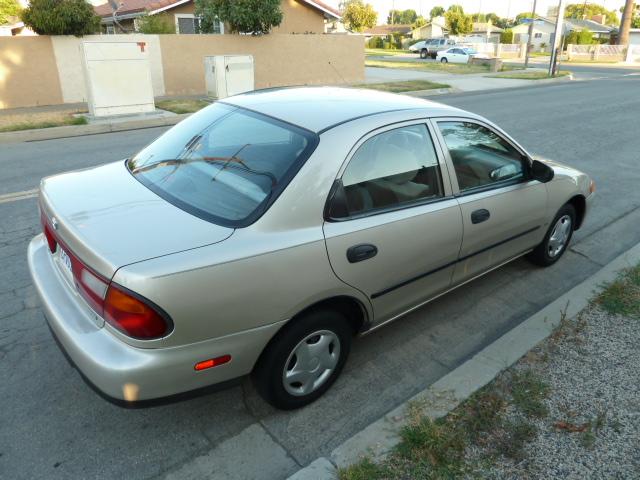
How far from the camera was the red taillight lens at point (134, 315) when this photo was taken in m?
2.23

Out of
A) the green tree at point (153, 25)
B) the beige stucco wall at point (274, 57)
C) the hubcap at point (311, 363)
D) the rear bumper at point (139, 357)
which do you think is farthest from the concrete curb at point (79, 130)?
the hubcap at point (311, 363)

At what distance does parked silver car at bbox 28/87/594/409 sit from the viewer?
232 cm

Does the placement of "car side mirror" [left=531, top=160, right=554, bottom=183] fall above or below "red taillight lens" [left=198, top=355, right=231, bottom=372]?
above

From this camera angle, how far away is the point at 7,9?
25.4m

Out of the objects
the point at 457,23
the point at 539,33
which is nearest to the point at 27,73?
the point at 457,23

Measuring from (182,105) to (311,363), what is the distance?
13.3 meters

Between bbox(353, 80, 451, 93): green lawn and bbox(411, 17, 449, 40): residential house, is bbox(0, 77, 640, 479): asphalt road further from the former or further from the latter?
bbox(411, 17, 449, 40): residential house

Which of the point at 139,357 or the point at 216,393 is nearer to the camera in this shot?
the point at 139,357

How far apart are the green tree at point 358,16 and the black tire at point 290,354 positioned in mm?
61512

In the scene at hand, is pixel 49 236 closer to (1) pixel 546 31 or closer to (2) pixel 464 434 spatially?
(2) pixel 464 434

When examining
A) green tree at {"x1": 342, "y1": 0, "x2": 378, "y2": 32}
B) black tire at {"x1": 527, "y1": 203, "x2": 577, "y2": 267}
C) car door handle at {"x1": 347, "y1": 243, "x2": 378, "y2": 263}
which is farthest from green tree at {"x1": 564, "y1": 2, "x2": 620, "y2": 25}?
car door handle at {"x1": 347, "y1": 243, "x2": 378, "y2": 263}

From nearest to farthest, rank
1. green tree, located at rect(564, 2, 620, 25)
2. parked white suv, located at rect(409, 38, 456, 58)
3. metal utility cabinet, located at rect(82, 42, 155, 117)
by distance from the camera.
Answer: metal utility cabinet, located at rect(82, 42, 155, 117) < parked white suv, located at rect(409, 38, 456, 58) < green tree, located at rect(564, 2, 620, 25)

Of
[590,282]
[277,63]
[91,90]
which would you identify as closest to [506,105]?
[277,63]

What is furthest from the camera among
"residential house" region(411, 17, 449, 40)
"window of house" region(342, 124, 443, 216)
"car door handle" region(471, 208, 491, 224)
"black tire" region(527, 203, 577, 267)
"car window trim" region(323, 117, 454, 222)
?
"residential house" region(411, 17, 449, 40)
